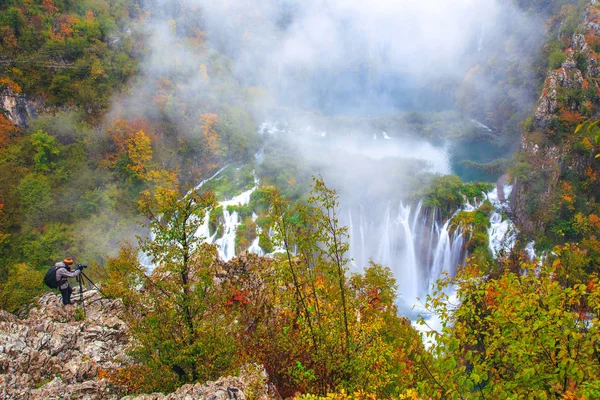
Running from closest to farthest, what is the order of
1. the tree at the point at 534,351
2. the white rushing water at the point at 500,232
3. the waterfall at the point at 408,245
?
1. the tree at the point at 534,351
2. the white rushing water at the point at 500,232
3. the waterfall at the point at 408,245

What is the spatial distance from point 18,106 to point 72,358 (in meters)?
40.1

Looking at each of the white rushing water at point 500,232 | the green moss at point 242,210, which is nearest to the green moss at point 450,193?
the white rushing water at point 500,232

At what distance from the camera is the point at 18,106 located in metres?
36.9

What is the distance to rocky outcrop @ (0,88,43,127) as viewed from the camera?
119ft

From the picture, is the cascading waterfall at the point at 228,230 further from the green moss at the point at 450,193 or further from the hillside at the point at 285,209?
the green moss at the point at 450,193

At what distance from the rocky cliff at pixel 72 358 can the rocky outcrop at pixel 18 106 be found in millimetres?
34269

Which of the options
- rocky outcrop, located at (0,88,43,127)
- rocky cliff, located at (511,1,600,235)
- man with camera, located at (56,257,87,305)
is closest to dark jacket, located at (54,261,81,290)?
man with camera, located at (56,257,87,305)

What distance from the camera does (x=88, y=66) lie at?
1638 inches

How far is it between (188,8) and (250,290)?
62019 mm

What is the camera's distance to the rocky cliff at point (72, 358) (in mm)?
6855

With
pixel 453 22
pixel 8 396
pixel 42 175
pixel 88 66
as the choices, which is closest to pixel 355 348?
pixel 8 396

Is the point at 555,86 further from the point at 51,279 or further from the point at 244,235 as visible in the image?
the point at 51,279

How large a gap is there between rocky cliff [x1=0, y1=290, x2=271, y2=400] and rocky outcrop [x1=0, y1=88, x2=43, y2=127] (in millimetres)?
34269

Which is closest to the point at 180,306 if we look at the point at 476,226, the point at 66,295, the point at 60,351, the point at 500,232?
the point at 60,351
